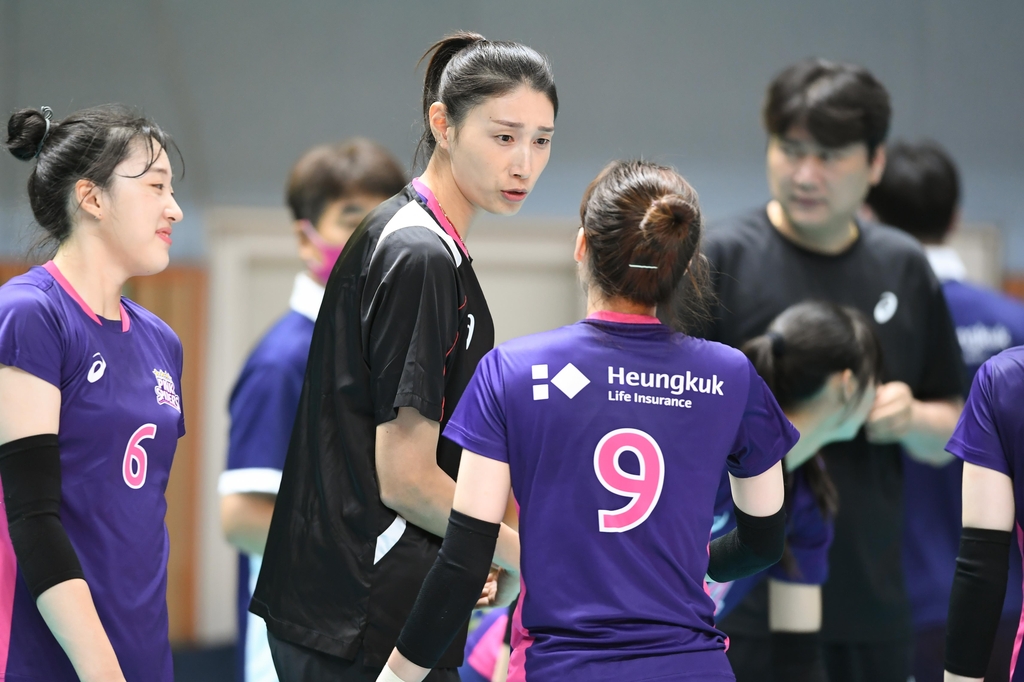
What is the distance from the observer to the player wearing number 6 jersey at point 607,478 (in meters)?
1.74

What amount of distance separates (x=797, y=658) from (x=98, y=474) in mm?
1684

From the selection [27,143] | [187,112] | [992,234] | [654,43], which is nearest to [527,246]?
[654,43]

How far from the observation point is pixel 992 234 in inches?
272

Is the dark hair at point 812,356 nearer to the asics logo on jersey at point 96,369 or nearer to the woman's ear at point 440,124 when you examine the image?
the woman's ear at point 440,124

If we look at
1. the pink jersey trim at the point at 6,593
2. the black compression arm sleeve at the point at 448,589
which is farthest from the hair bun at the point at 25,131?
the black compression arm sleeve at the point at 448,589

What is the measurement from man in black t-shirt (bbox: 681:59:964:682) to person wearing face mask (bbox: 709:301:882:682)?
271mm

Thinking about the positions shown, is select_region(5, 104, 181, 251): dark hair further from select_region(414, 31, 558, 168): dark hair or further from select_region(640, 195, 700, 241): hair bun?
select_region(640, 195, 700, 241): hair bun

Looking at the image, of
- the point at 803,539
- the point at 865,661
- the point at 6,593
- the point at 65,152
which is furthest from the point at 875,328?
the point at 6,593

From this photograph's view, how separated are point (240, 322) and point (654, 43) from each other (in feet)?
10.2

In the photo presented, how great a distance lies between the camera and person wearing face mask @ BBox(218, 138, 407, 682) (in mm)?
2988

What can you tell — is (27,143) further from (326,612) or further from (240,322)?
(240,322)

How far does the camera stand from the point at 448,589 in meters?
1.77

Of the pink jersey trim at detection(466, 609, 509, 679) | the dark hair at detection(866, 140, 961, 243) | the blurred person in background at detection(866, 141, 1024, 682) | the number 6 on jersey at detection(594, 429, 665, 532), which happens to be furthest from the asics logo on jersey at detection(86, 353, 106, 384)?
the dark hair at detection(866, 140, 961, 243)

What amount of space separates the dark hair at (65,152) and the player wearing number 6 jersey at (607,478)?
34.1 inches
